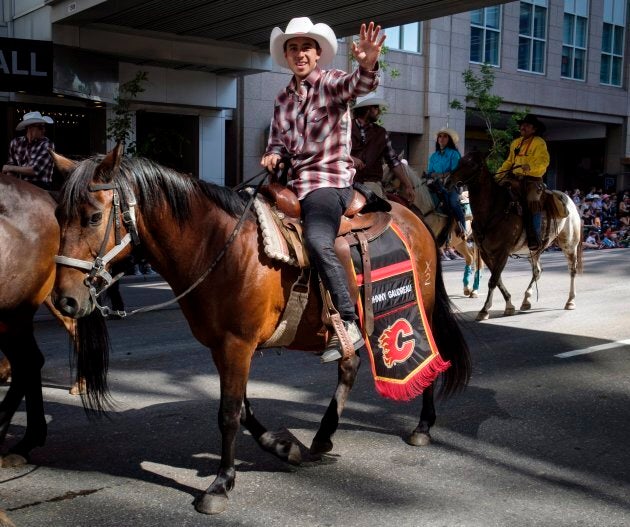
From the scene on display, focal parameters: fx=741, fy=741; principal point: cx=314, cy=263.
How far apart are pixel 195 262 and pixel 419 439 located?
2081 mm

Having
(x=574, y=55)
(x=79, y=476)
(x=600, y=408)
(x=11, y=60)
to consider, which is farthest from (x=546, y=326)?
(x=574, y=55)

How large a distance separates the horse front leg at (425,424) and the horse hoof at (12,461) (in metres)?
2.53

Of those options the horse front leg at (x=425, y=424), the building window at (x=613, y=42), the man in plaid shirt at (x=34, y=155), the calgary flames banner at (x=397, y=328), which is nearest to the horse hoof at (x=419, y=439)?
the horse front leg at (x=425, y=424)

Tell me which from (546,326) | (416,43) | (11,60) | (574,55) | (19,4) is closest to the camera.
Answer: (546,326)

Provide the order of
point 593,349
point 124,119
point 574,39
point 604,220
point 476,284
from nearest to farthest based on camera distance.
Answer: point 593,349 < point 476,284 < point 124,119 < point 604,220 < point 574,39

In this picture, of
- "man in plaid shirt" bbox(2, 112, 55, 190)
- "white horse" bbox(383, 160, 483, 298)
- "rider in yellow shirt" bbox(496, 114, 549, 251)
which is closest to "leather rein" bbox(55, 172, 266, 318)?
"man in plaid shirt" bbox(2, 112, 55, 190)

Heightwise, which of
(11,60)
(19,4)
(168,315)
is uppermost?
(19,4)

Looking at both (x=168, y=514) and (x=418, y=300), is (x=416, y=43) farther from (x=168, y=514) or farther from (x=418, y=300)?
(x=168, y=514)

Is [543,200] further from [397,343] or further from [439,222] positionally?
[397,343]

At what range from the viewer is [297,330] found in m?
4.59

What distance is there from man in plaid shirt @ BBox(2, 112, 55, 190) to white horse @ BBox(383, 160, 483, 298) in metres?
4.32

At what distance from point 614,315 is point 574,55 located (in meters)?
25.4

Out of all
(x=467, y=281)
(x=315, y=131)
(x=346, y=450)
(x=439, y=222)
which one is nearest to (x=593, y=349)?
(x=439, y=222)

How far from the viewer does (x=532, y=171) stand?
1098 cm
